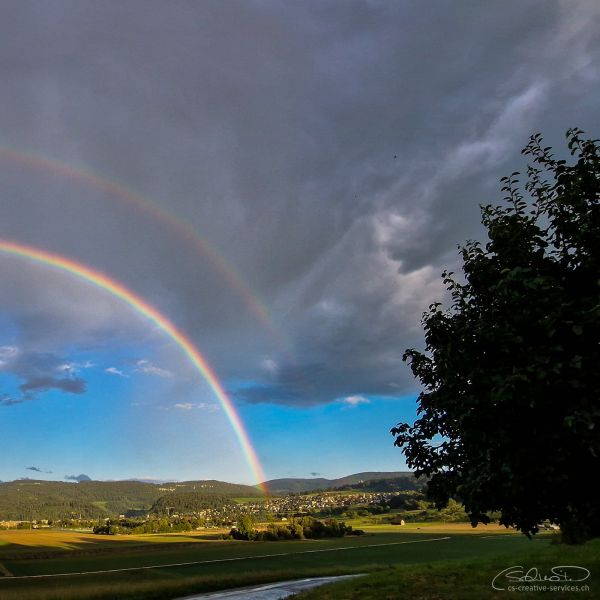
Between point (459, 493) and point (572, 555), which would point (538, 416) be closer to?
point (459, 493)

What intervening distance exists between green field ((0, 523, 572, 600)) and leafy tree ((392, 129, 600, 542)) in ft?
91.5

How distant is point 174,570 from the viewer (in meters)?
61.1

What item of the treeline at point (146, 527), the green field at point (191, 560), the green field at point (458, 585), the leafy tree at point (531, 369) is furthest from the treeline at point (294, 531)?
the leafy tree at point (531, 369)

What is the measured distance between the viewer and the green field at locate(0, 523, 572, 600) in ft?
131

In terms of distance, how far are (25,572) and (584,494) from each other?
68612mm

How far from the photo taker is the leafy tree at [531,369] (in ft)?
28.2

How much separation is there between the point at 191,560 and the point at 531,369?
78.0 meters

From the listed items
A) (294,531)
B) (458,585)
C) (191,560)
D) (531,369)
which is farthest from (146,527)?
(531,369)

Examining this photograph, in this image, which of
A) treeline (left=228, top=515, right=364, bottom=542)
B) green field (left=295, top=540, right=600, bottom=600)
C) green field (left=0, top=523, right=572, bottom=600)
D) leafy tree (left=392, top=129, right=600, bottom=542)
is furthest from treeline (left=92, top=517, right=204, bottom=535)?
leafy tree (left=392, top=129, right=600, bottom=542)

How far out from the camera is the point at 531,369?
8.35m

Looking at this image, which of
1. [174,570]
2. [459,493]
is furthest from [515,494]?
[174,570]

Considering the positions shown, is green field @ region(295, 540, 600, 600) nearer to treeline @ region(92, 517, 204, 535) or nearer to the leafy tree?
the leafy tree

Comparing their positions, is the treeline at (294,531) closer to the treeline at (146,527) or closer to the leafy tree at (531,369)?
the treeline at (146,527)

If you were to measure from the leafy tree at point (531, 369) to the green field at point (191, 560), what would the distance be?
2788cm
